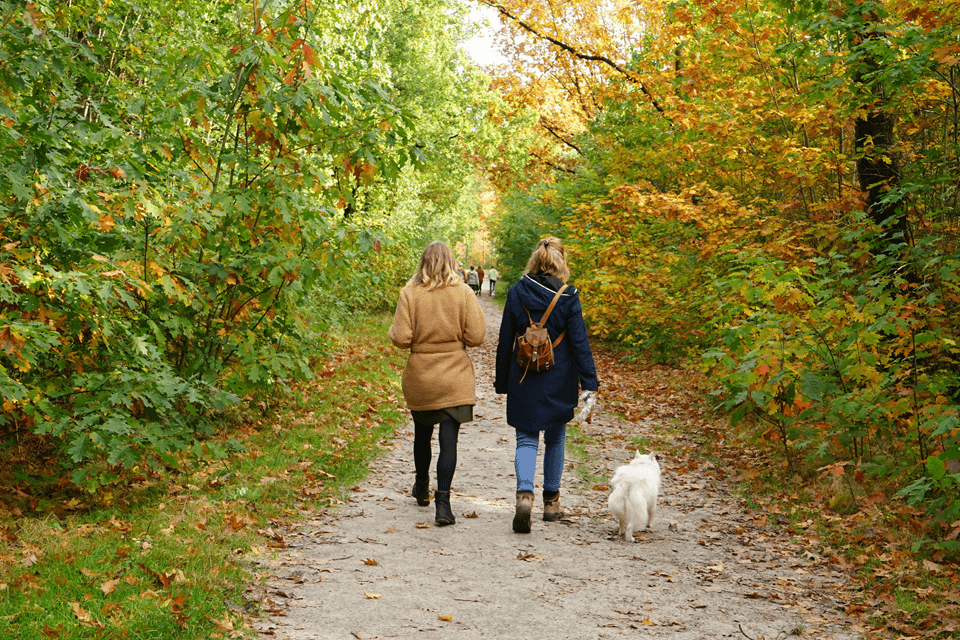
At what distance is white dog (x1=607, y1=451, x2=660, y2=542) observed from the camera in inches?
225

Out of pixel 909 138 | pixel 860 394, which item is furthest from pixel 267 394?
pixel 909 138

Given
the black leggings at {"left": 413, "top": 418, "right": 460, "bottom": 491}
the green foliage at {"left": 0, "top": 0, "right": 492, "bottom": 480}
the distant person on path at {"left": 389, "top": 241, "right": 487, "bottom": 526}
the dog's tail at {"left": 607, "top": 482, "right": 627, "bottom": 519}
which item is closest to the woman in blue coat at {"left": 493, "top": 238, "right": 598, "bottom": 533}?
the distant person on path at {"left": 389, "top": 241, "right": 487, "bottom": 526}

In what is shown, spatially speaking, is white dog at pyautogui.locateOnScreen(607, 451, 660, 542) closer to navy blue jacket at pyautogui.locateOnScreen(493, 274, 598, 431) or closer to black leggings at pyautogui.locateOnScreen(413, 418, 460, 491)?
navy blue jacket at pyautogui.locateOnScreen(493, 274, 598, 431)

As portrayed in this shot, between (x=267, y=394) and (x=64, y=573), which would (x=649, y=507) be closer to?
(x=64, y=573)

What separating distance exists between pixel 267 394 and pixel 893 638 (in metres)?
6.89

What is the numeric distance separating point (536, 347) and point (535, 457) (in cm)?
92

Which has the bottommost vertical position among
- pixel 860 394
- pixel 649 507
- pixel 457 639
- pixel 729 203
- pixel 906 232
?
pixel 457 639

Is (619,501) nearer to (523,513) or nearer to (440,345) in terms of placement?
(523,513)

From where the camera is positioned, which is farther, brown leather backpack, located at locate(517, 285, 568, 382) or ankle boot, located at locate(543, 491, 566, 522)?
ankle boot, located at locate(543, 491, 566, 522)

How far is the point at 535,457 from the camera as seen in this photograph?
6.04 metres

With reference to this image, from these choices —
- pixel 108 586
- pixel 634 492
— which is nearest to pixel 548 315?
pixel 634 492

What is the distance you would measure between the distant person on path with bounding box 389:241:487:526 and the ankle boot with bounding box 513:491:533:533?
558 millimetres

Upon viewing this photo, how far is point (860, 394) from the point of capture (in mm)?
Answer: 6438

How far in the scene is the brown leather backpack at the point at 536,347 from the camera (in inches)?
231
